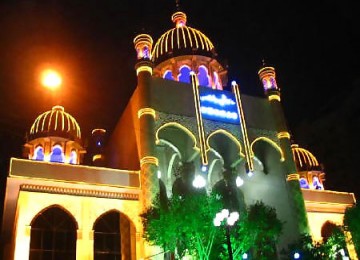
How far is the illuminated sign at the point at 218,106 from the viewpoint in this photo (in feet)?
86.6

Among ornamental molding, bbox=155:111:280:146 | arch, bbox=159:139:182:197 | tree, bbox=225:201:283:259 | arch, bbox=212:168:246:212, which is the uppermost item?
ornamental molding, bbox=155:111:280:146

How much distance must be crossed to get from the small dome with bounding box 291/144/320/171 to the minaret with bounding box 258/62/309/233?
8076 millimetres

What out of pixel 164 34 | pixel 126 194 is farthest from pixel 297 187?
pixel 164 34

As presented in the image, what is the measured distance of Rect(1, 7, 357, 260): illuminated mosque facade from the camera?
21625 mm

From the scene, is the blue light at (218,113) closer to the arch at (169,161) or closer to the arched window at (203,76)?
the arch at (169,161)

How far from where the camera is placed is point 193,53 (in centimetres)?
3125

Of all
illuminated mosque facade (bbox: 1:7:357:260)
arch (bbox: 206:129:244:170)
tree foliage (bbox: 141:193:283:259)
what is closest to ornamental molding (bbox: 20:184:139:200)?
illuminated mosque facade (bbox: 1:7:357:260)

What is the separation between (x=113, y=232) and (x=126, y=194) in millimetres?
1925

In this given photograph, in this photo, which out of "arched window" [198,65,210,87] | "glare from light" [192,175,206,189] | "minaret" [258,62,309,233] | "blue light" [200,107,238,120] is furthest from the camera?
"arched window" [198,65,210,87]

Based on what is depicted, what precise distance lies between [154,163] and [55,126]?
9.11 meters

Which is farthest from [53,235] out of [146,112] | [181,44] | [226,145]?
[181,44]

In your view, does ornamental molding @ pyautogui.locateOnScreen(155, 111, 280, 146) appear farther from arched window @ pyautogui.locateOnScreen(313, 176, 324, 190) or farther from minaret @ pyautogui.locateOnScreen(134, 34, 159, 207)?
arched window @ pyautogui.locateOnScreen(313, 176, 324, 190)

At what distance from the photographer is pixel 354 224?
24.8 metres

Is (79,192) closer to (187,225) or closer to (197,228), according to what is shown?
(187,225)
